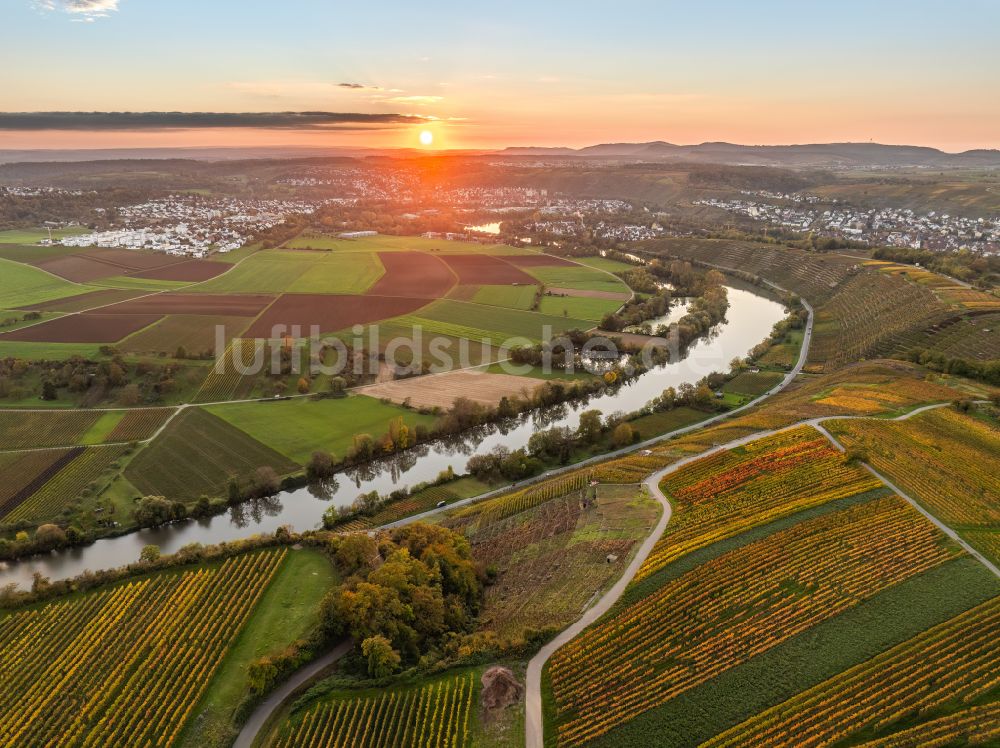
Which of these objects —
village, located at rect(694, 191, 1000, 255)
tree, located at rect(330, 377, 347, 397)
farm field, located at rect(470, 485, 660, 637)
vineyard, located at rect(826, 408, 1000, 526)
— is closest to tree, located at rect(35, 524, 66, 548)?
tree, located at rect(330, 377, 347, 397)

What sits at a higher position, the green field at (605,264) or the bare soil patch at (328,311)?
the green field at (605,264)

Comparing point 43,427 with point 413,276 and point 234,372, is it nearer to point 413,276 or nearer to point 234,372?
point 234,372

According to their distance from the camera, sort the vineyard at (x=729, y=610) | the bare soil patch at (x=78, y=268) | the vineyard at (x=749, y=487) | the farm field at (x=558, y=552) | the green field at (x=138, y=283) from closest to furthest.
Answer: the vineyard at (x=729, y=610), the farm field at (x=558, y=552), the vineyard at (x=749, y=487), the green field at (x=138, y=283), the bare soil patch at (x=78, y=268)

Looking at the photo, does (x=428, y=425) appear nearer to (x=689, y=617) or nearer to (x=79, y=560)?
(x=79, y=560)

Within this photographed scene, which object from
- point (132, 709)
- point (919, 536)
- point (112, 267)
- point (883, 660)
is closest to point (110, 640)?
point (132, 709)

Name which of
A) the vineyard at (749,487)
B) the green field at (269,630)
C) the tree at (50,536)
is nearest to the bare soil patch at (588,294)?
the vineyard at (749,487)

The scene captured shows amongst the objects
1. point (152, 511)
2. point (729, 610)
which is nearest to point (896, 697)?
point (729, 610)

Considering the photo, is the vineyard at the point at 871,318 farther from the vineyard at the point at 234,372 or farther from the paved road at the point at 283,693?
the vineyard at the point at 234,372

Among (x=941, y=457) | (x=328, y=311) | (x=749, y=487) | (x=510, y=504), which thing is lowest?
(x=510, y=504)
